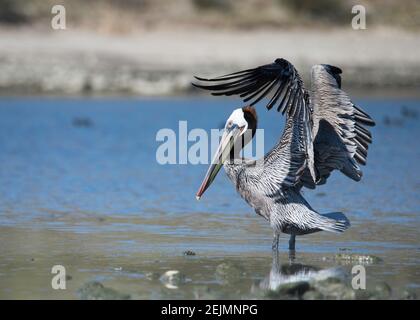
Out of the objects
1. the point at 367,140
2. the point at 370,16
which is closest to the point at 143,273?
the point at 367,140

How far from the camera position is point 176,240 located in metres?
8.89

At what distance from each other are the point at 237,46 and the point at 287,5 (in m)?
3.60

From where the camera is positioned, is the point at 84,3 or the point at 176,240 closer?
the point at 176,240

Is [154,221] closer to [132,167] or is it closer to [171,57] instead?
[132,167]

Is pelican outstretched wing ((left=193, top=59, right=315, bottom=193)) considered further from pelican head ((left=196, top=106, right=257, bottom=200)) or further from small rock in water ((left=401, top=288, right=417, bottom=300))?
small rock in water ((left=401, top=288, right=417, bottom=300))

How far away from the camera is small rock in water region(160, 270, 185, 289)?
706cm

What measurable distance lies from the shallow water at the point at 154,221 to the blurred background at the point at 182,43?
6485 millimetres

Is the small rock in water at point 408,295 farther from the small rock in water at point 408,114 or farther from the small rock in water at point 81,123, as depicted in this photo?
the small rock in water at point 408,114

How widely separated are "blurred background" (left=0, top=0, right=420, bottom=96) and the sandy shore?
23mm

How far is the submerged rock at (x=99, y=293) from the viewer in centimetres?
650

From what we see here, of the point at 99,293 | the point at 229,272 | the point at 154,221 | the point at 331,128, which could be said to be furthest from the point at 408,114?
the point at 99,293
